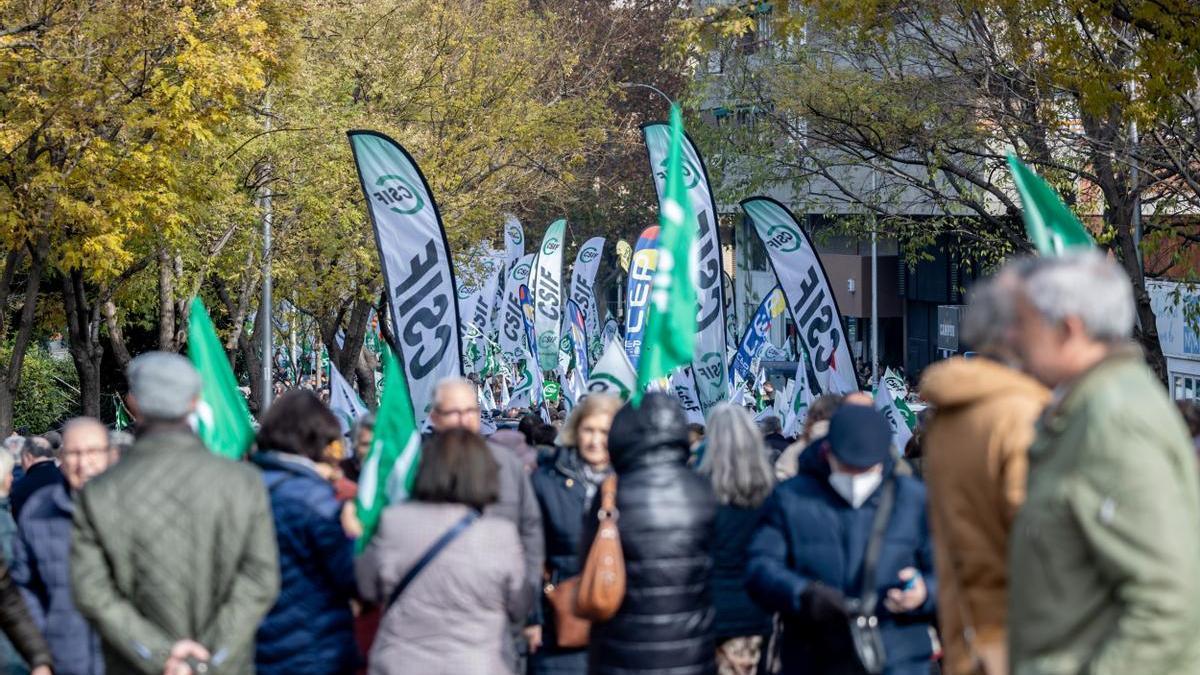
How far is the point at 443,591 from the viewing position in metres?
5.26

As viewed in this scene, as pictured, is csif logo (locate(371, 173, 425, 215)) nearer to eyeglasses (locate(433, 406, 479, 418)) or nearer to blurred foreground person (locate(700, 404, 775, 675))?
eyeglasses (locate(433, 406, 479, 418))

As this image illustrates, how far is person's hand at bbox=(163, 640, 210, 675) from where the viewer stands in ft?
16.0

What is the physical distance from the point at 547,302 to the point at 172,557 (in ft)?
74.5

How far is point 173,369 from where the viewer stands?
16.6 ft

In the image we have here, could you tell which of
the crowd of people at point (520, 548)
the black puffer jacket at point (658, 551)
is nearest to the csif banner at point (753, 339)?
the crowd of people at point (520, 548)

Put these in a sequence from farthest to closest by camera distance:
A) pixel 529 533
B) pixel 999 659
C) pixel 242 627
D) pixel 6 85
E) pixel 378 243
Result: pixel 6 85 → pixel 378 243 → pixel 529 533 → pixel 242 627 → pixel 999 659

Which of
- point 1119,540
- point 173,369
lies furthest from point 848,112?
point 1119,540

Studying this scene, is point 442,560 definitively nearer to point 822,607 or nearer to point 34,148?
point 822,607

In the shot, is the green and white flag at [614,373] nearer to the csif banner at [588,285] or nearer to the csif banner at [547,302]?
the csif banner at [547,302]

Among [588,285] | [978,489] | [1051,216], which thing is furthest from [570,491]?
[588,285]

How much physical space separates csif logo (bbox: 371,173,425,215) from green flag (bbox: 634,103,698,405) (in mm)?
6061

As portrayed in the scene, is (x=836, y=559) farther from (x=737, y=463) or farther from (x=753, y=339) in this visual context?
(x=753, y=339)

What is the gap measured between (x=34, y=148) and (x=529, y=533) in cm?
1179

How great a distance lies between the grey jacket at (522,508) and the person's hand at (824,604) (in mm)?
1122
